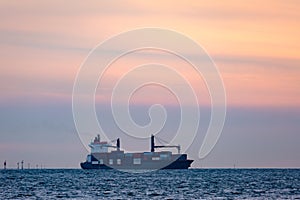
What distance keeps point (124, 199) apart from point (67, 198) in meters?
5.86

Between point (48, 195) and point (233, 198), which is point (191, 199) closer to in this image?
point (233, 198)

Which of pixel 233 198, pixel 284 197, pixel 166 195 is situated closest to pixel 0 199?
pixel 166 195

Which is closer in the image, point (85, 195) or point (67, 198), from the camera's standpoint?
point (67, 198)

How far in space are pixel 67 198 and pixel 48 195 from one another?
620cm

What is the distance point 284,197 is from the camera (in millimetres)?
78500

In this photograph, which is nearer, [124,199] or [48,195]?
[124,199]

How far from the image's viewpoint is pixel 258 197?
7869 cm

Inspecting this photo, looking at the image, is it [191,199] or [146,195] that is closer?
[191,199]

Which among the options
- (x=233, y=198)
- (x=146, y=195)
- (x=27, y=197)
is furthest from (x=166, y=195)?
(x=27, y=197)

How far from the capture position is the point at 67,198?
255 ft

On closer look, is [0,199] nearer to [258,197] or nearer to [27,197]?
[27,197]

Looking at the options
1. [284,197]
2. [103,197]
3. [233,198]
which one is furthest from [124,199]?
[284,197]

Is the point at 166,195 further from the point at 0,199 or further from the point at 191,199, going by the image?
the point at 0,199

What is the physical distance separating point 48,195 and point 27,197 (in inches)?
164
